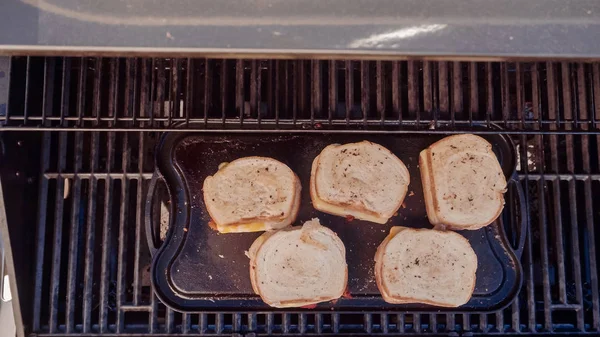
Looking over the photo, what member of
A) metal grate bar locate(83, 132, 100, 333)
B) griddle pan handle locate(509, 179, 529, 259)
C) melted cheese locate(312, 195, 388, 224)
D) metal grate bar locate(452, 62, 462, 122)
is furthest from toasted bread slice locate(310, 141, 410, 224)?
metal grate bar locate(83, 132, 100, 333)

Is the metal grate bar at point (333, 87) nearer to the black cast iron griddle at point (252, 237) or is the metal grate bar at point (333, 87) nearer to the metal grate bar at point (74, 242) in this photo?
the black cast iron griddle at point (252, 237)

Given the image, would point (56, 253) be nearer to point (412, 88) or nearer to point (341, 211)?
point (341, 211)

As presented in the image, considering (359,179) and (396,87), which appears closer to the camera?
(359,179)

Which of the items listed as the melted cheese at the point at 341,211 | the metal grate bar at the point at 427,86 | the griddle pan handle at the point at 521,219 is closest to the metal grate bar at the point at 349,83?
the metal grate bar at the point at 427,86

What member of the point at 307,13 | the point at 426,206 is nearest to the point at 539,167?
the point at 426,206

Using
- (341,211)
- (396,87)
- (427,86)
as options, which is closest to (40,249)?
(341,211)

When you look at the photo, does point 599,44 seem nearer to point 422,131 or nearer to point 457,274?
point 422,131
